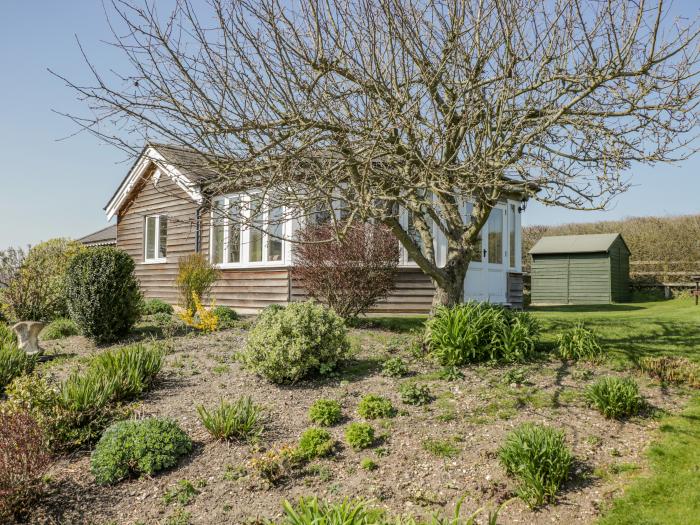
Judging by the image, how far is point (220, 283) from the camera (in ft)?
48.6

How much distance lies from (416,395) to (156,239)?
1389 cm

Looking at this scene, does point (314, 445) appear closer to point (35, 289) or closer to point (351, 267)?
point (351, 267)

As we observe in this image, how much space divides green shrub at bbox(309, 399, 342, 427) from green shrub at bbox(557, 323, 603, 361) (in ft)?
11.0

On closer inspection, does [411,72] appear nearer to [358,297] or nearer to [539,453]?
[539,453]

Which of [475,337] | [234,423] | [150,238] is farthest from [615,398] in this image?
[150,238]

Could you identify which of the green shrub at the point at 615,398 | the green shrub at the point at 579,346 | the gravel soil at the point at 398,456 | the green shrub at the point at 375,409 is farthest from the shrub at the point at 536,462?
the green shrub at the point at 579,346

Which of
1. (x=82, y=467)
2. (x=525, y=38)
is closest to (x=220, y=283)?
(x=82, y=467)

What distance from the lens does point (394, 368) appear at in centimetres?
655

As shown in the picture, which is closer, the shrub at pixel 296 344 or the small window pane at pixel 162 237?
the shrub at pixel 296 344

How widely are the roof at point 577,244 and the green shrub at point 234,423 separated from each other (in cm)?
1800

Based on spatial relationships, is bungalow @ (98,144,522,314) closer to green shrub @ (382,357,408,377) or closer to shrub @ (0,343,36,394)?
shrub @ (0,343,36,394)

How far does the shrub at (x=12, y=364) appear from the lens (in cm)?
800

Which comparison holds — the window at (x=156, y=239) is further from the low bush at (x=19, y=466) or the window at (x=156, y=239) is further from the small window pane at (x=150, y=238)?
the low bush at (x=19, y=466)

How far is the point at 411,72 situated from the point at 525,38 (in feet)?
4.70
